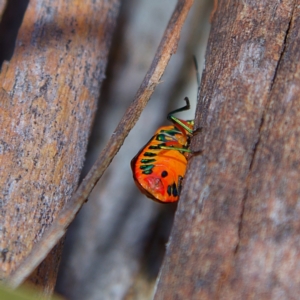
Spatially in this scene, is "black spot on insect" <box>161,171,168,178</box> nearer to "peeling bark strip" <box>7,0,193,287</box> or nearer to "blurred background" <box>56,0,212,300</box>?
"peeling bark strip" <box>7,0,193,287</box>

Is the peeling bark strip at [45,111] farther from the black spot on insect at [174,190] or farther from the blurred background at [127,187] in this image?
the blurred background at [127,187]

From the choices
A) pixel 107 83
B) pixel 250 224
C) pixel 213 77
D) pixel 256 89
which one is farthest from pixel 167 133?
pixel 107 83

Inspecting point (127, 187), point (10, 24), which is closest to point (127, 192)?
point (127, 187)

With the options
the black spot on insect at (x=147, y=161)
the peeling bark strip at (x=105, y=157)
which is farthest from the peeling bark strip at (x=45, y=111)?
the black spot on insect at (x=147, y=161)

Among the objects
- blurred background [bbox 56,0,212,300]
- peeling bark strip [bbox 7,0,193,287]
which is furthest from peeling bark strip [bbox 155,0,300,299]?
blurred background [bbox 56,0,212,300]

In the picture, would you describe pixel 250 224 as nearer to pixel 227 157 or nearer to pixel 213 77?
pixel 227 157

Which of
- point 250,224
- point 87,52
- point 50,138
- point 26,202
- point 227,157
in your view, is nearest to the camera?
point 250,224
